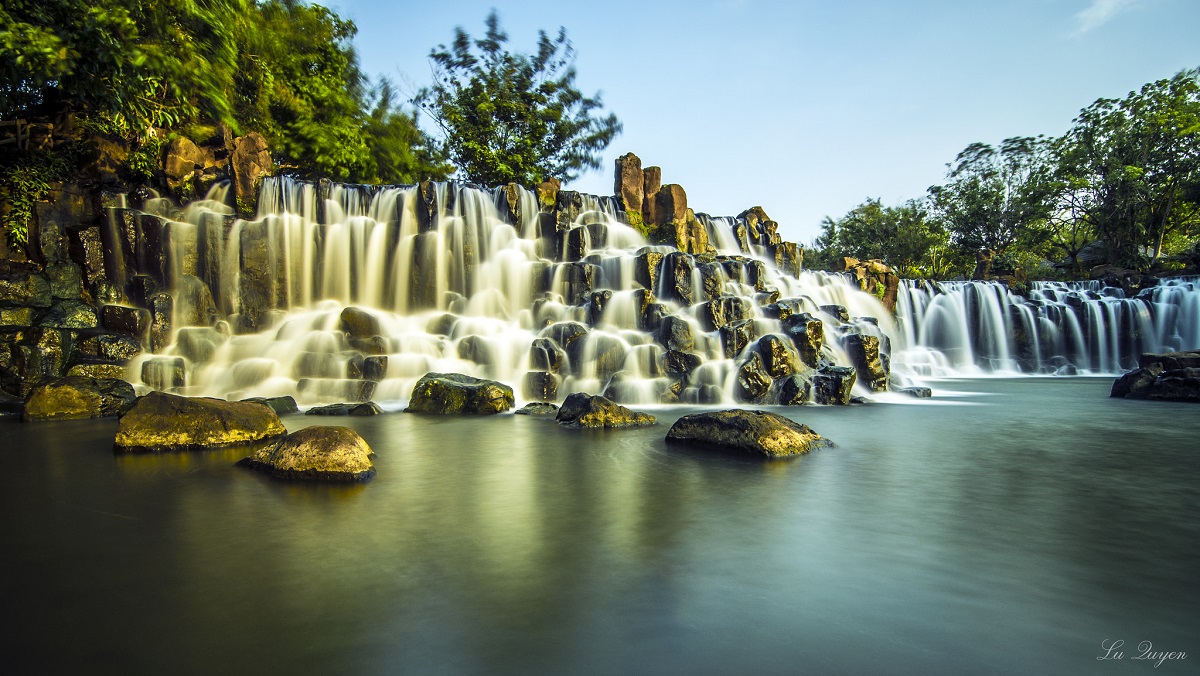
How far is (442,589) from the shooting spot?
3158 millimetres

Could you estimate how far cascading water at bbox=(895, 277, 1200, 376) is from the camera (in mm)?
24891

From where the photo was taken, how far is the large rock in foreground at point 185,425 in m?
7.09

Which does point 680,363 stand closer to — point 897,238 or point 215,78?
point 215,78

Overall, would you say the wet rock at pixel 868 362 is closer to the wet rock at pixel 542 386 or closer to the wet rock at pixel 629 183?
the wet rock at pixel 542 386

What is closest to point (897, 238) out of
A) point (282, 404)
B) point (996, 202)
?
point (996, 202)

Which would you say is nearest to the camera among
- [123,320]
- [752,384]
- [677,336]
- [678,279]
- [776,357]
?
[752,384]

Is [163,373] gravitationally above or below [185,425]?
above

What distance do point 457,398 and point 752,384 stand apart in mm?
6299

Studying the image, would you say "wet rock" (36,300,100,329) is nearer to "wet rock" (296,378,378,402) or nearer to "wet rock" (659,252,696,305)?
"wet rock" (296,378,378,402)

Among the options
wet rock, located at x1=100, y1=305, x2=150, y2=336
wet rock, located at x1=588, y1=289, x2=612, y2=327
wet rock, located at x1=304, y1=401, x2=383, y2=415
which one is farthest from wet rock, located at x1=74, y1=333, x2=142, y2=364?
wet rock, located at x1=588, y1=289, x2=612, y2=327

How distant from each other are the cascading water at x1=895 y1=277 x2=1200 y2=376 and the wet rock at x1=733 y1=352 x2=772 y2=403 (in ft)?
44.6

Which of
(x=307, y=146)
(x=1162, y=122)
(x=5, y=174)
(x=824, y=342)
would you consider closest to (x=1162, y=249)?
(x=1162, y=122)

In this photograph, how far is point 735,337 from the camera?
46.7 feet

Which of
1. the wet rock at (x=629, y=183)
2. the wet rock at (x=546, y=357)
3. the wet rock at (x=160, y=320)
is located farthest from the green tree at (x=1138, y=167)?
the wet rock at (x=160, y=320)
